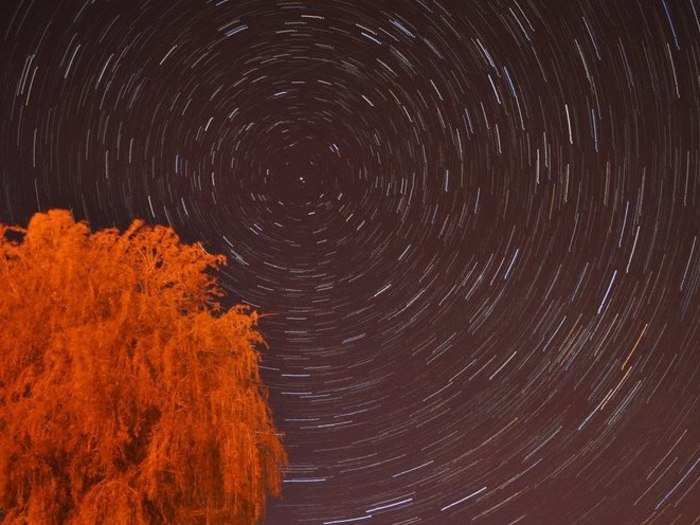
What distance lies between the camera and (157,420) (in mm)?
16312

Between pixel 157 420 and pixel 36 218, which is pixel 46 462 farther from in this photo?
pixel 36 218

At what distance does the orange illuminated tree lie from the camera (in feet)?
50.5

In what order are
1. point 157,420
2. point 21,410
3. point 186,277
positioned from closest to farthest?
point 21,410 < point 157,420 < point 186,277

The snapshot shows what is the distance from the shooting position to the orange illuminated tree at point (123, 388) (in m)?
15.4


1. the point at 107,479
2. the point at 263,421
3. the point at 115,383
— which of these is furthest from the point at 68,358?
the point at 263,421

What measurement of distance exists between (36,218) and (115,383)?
11.3 feet

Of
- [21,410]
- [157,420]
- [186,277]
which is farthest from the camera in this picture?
[186,277]

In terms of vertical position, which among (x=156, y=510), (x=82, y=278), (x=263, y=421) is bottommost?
(x=156, y=510)

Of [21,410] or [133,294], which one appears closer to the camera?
[21,410]

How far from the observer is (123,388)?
1599 cm

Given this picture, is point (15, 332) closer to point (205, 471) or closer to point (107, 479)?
point (107, 479)

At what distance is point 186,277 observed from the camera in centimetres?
1753

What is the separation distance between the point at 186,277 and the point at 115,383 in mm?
2549

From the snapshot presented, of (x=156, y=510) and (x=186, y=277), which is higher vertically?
(x=186, y=277)
